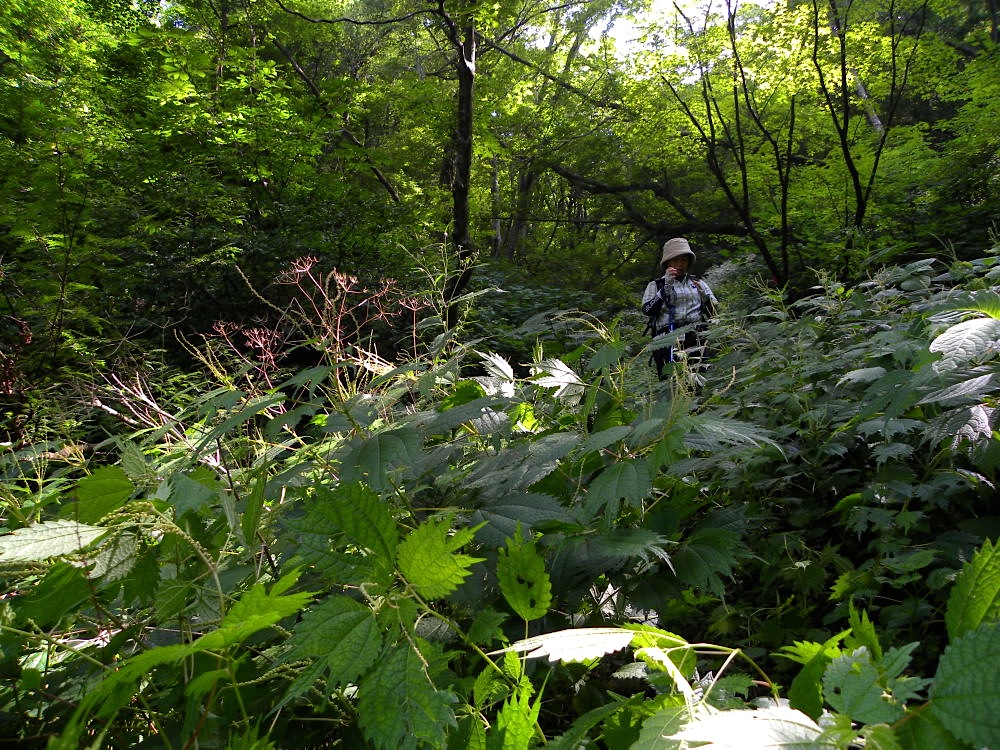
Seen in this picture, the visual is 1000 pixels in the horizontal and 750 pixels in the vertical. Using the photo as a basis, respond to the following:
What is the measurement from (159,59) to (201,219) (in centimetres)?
240

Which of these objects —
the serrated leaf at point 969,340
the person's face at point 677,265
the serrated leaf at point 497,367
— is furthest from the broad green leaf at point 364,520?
the person's face at point 677,265

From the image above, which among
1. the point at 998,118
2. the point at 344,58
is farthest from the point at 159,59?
the point at 998,118

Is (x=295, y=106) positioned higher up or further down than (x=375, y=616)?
higher up

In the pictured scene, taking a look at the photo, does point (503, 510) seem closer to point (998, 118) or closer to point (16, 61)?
point (16, 61)

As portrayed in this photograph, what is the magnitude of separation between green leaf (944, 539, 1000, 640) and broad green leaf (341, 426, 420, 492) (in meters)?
0.73

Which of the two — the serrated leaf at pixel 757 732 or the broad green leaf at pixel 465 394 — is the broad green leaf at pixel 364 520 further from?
the broad green leaf at pixel 465 394

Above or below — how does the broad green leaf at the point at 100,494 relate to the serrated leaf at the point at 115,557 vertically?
above

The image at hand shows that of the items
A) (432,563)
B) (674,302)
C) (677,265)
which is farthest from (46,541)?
(677,265)

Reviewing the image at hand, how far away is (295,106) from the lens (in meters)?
8.57

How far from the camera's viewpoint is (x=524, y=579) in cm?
75

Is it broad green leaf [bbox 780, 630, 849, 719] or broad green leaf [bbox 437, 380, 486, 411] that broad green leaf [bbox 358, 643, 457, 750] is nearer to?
broad green leaf [bbox 780, 630, 849, 719]

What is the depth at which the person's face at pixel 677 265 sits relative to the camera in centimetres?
548

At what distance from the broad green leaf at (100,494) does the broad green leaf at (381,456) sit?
334 mm

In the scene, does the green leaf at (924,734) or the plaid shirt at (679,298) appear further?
the plaid shirt at (679,298)
